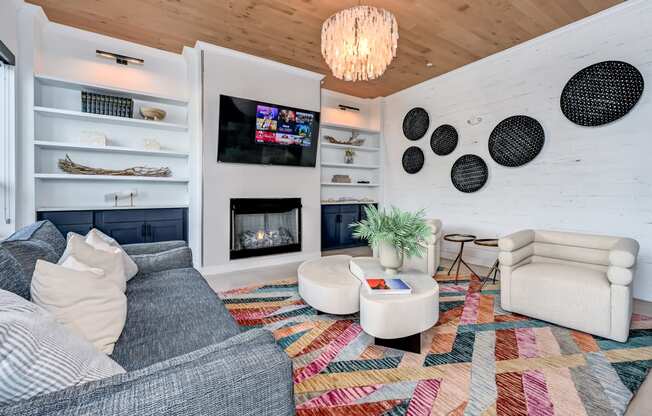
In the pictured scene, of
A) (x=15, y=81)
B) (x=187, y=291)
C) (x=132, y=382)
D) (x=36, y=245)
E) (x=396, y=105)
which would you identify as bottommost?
(x=187, y=291)

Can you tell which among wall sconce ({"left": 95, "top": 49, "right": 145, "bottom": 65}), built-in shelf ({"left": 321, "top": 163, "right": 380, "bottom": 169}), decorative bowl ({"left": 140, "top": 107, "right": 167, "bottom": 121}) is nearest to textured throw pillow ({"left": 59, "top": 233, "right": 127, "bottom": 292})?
decorative bowl ({"left": 140, "top": 107, "right": 167, "bottom": 121})

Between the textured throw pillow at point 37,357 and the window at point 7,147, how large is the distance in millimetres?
2929

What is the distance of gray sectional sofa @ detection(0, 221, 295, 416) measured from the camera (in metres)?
0.62

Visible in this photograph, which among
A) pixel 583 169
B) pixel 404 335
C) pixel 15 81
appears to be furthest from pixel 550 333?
pixel 15 81

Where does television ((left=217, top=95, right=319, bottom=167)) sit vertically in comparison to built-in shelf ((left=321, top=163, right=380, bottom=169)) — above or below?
above

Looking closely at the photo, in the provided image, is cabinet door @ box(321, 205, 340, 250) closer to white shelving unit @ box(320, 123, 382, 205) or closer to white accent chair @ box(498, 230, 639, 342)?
white shelving unit @ box(320, 123, 382, 205)

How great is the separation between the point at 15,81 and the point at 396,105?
4865mm

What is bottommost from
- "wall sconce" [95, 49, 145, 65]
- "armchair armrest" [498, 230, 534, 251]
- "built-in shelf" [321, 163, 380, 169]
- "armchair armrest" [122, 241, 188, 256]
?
"armchair armrest" [122, 241, 188, 256]

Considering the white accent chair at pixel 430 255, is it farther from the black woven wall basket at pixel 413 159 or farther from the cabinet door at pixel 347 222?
the cabinet door at pixel 347 222

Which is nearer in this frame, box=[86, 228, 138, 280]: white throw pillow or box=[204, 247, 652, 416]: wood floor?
box=[86, 228, 138, 280]: white throw pillow

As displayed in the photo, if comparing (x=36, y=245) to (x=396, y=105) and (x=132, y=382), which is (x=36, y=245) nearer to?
(x=132, y=382)

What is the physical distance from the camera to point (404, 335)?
6.16 feet

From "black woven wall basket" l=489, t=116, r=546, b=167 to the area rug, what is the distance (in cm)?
193

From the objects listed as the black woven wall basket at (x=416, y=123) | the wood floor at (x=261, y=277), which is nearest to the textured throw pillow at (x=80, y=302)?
the wood floor at (x=261, y=277)
